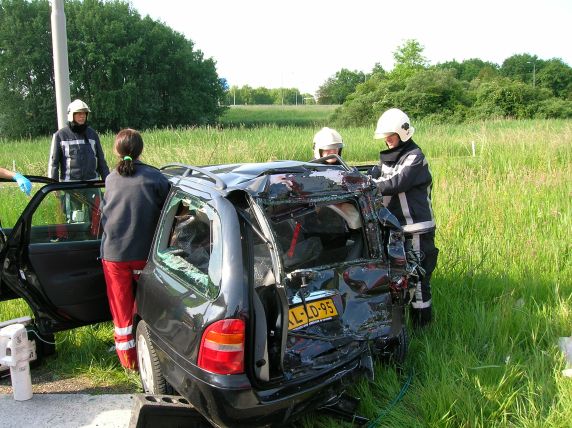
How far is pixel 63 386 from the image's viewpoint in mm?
3967

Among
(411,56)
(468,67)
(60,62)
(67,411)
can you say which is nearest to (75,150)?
(60,62)

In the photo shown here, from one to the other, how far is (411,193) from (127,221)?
2.31 meters

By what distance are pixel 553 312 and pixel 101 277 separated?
3.70 meters

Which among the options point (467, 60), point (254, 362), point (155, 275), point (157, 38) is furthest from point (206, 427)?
point (467, 60)

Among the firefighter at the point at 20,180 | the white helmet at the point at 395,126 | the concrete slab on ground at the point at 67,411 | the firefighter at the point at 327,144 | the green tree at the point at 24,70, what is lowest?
the concrete slab on ground at the point at 67,411

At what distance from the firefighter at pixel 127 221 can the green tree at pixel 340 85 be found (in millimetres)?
96451

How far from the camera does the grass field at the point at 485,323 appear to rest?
3.18 metres

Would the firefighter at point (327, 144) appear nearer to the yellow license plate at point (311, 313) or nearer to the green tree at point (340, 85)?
the yellow license plate at point (311, 313)

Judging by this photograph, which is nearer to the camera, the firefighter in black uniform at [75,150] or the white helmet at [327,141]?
the white helmet at [327,141]

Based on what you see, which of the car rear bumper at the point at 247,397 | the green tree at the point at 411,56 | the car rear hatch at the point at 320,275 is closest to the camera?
the car rear bumper at the point at 247,397

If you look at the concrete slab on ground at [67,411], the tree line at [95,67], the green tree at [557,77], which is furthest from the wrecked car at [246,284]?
the green tree at [557,77]

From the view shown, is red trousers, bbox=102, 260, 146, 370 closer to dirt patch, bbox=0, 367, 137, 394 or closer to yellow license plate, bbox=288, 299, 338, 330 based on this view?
dirt patch, bbox=0, 367, 137, 394

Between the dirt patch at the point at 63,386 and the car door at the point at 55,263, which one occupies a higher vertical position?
the car door at the point at 55,263

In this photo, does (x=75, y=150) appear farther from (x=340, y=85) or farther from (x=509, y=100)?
(x=340, y=85)
